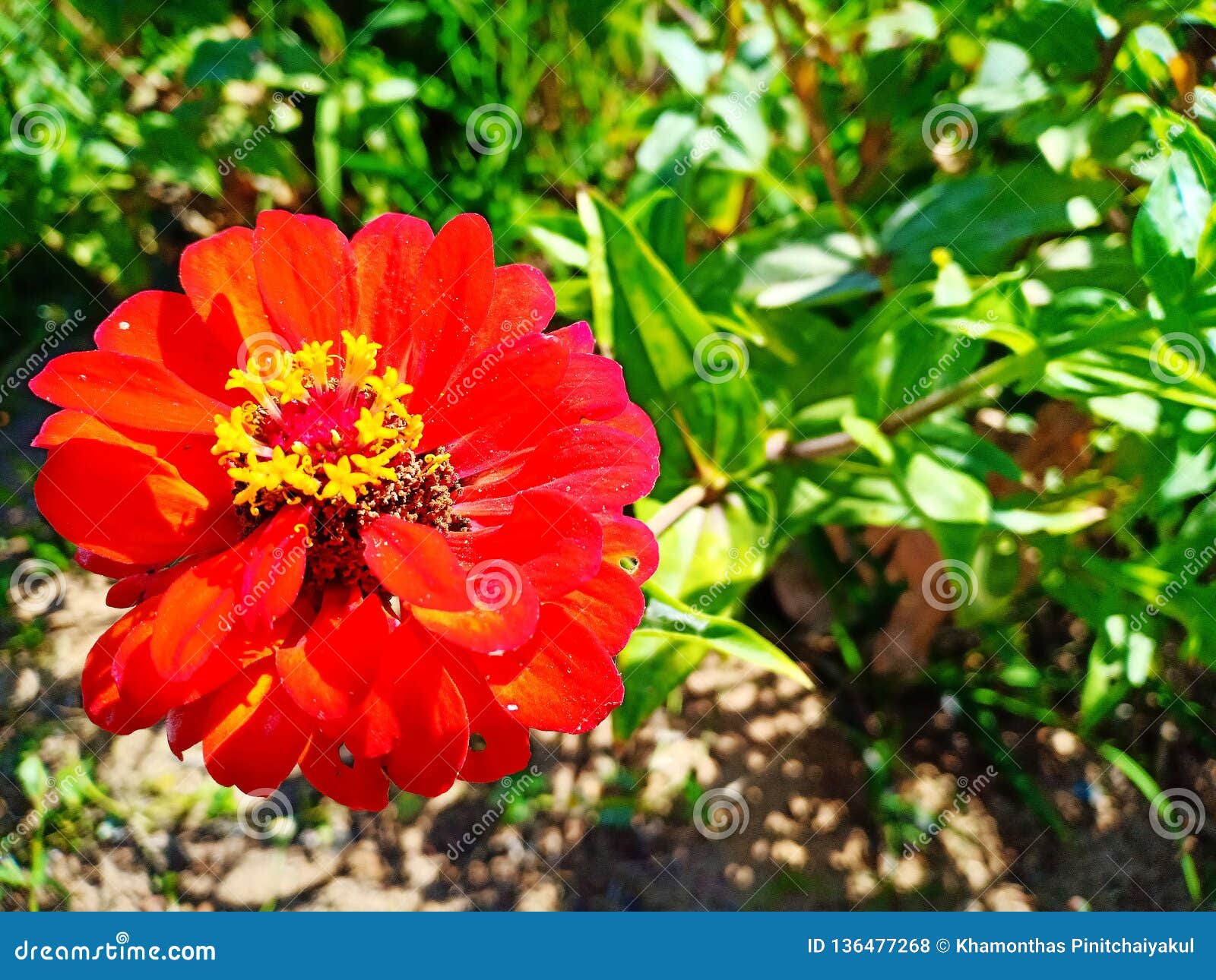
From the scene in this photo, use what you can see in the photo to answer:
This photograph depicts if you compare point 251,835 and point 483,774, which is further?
point 251,835

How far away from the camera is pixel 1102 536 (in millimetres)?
1706

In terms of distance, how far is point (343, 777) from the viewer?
2.67 ft

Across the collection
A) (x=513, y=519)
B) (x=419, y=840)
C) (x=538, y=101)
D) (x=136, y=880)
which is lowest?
(x=419, y=840)

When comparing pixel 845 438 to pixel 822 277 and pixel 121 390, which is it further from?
pixel 121 390

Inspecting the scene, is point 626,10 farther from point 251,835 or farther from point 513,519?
point 251,835

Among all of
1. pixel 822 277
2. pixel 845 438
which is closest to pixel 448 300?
pixel 845 438

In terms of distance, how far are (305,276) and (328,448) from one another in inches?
6.5

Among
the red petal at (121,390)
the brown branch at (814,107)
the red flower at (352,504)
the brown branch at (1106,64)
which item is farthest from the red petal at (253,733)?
the brown branch at (1106,64)

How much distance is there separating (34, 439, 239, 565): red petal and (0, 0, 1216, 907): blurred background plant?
1.59ft

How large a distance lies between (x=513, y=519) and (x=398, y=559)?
0.36 feet

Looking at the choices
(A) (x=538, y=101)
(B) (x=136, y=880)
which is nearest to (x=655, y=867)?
(B) (x=136, y=880)

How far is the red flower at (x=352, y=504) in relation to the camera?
75cm

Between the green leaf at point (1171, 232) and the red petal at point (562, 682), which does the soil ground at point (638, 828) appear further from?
the green leaf at point (1171, 232)

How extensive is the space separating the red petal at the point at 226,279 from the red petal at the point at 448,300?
0.15 m
